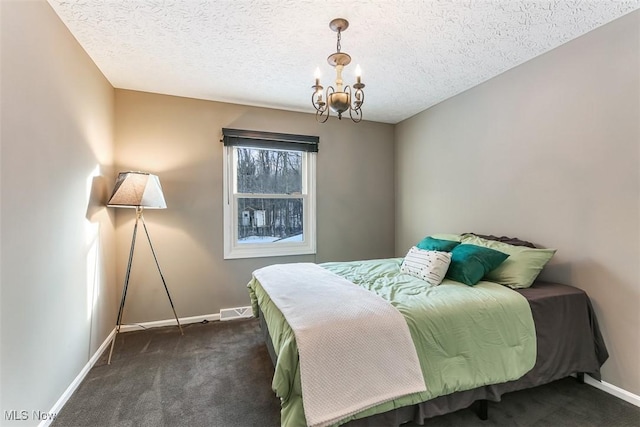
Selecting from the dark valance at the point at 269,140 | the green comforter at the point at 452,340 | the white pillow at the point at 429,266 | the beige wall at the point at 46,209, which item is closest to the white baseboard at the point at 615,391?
the green comforter at the point at 452,340

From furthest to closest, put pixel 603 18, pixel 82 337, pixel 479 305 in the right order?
pixel 82 337
pixel 603 18
pixel 479 305

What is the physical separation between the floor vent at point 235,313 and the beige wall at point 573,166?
8.65 ft

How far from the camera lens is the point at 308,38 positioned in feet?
6.82

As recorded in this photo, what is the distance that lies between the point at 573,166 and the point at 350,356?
7.14ft

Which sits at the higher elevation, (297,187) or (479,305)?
(297,187)

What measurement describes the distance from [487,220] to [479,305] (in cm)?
134

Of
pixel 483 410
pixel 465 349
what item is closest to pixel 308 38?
→ pixel 465 349

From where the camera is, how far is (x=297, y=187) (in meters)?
3.75

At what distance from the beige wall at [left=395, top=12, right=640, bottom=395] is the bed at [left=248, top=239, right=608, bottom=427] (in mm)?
167

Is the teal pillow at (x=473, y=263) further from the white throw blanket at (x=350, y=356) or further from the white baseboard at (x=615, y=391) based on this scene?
the white baseboard at (x=615, y=391)

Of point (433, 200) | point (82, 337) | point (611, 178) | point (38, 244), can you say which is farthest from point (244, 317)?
point (611, 178)

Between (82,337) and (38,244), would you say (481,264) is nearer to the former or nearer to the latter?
(38,244)

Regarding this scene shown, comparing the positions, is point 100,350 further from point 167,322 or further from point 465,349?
point 465,349

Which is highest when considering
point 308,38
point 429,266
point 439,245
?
point 308,38
